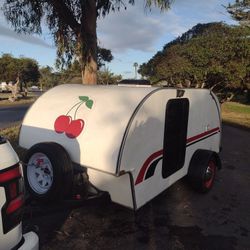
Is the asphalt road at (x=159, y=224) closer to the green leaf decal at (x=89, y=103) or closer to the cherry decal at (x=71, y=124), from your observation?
the cherry decal at (x=71, y=124)

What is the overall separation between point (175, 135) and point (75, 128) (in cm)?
162

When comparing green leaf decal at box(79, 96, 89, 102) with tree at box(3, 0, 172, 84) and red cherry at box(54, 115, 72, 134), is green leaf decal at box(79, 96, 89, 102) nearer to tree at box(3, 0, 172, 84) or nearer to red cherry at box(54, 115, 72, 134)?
red cherry at box(54, 115, 72, 134)

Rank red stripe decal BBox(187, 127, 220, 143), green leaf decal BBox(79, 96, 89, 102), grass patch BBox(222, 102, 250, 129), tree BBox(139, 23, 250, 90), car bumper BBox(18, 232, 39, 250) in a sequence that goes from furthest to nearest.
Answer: tree BBox(139, 23, 250, 90), grass patch BBox(222, 102, 250, 129), red stripe decal BBox(187, 127, 220, 143), green leaf decal BBox(79, 96, 89, 102), car bumper BBox(18, 232, 39, 250)

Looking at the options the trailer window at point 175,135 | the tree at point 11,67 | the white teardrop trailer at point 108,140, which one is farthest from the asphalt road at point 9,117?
the tree at point 11,67

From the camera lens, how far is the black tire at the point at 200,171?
6234 mm

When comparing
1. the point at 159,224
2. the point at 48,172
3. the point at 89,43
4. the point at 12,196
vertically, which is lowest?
Result: the point at 159,224

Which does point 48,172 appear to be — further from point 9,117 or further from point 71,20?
point 9,117

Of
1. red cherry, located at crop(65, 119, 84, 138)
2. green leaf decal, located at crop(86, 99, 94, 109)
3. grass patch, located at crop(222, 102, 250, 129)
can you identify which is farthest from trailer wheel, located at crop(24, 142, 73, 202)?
grass patch, located at crop(222, 102, 250, 129)

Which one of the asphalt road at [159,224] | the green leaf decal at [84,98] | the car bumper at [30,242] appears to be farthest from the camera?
the green leaf decal at [84,98]

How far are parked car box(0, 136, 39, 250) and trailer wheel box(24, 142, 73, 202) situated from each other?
5.60 feet

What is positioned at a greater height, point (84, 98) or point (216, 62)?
point (216, 62)

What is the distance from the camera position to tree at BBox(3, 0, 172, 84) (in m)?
10.2

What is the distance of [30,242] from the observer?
2844 millimetres

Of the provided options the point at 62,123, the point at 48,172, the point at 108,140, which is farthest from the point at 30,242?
the point at 62,123
